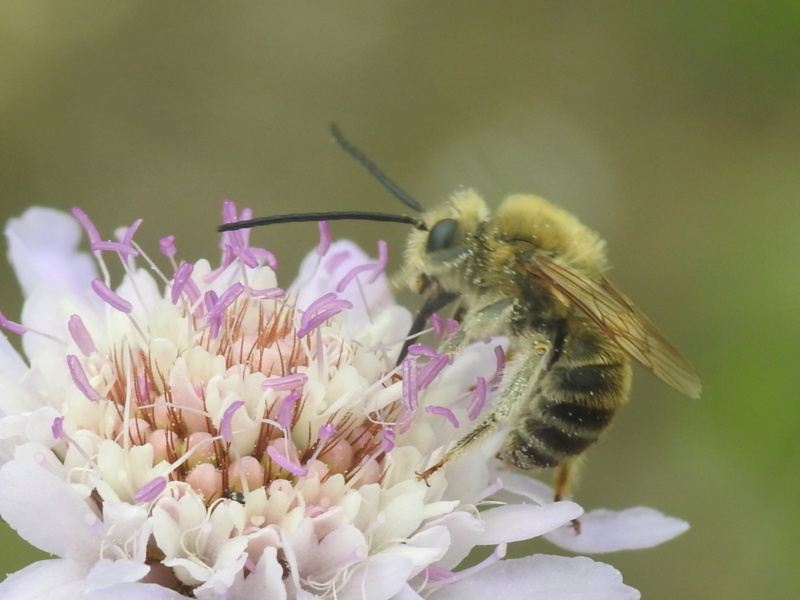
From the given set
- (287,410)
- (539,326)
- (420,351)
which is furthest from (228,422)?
(539,326)

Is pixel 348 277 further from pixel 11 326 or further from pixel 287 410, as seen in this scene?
pixel 11 326

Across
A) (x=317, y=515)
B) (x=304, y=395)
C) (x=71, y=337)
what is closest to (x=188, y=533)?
(x=317, y=515)

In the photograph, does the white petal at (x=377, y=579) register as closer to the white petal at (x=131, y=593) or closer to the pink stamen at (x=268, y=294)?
the white petal at (x=131, y=593)

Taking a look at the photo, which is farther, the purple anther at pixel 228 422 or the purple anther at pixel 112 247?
the purple anther at pixel 112 247

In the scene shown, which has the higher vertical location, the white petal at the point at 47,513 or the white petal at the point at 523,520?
the white petal at the point at 523,520

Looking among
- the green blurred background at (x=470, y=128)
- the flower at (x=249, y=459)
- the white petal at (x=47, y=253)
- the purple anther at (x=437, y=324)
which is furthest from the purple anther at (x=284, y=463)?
the green blurred background at (x=470, y=128)

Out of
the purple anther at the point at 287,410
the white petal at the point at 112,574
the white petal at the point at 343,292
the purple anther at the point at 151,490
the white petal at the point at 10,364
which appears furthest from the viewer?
the white petal at the point at 343,292
